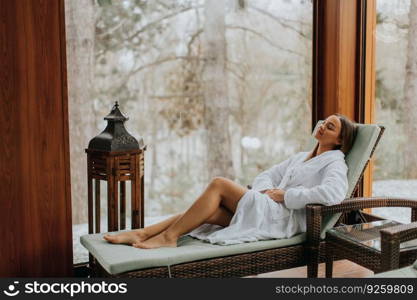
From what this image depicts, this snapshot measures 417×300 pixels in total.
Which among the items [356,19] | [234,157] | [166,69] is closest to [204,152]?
[234,157]

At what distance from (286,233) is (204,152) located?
52.8 inches

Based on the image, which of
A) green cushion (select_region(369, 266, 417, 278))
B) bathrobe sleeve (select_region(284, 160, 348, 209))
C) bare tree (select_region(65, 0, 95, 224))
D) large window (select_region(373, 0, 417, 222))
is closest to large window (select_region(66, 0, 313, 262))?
bare tree (select_region(65, 0, 95, 224))

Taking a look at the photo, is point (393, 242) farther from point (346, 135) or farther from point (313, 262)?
point (346, 135)

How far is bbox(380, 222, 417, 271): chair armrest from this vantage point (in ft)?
7.44

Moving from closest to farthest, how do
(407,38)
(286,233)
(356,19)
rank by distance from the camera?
1. (286,233)
2. (407,38)
3. (356,19)

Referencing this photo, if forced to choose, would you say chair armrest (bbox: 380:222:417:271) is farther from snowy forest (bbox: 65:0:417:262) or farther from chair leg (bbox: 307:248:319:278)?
snowy forest (bbox: 65:0:417:262)

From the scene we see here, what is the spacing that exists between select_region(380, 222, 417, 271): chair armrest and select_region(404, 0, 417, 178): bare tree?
1405mm

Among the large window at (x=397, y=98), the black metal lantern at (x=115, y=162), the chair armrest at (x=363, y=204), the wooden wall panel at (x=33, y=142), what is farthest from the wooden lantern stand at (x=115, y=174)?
the large window at (x=397, y=98)

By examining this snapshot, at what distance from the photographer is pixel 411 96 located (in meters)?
3.59

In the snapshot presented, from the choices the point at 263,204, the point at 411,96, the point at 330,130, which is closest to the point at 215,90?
the point at 330,130

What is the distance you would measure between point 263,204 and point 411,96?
59.7 inches

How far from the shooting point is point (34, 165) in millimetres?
2994

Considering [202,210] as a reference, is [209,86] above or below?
above

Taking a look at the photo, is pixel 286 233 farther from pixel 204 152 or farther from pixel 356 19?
pixel 356 19
